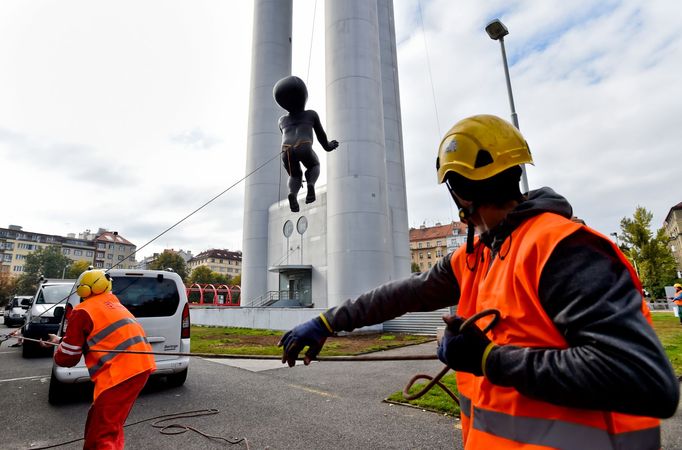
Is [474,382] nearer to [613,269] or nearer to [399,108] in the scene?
[613,269]

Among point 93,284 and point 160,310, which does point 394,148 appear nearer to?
point 160,310

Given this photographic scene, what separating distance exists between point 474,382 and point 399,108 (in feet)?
100

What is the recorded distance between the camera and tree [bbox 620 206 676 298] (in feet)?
93.9

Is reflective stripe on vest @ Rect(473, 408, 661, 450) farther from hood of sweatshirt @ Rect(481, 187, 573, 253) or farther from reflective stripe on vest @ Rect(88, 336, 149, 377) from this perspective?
reflective stripe on vest @ Rect(88, 336, 149, 377)

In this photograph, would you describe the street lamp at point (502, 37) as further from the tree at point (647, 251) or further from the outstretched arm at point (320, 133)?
the tree at point (647, 251)

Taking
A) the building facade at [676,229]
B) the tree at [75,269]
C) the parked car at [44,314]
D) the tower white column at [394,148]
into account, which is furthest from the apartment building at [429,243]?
the parked car at [44,314]

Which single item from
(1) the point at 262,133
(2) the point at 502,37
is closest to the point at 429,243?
(1) the point at 262,133

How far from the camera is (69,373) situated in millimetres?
5348

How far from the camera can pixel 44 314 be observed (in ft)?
32.2

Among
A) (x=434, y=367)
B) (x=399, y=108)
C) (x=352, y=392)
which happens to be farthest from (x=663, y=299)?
(x=352, y=392)

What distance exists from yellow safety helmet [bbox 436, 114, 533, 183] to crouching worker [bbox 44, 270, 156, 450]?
324 centimetres

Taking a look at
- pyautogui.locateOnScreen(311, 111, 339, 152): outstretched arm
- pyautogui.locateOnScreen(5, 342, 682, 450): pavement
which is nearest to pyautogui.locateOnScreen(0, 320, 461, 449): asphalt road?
pyautogui.locateOnScreen(5, 342, 682, 450): pavement

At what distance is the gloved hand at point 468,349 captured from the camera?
1154 millimetres

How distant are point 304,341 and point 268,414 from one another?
379 cm
